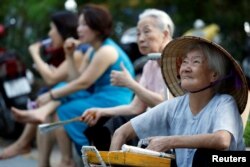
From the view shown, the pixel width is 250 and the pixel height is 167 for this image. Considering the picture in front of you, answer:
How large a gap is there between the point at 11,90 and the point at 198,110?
17.5 ft

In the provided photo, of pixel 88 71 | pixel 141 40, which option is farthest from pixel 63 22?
pixel 141 40

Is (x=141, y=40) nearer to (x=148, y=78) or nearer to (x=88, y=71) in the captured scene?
(x=148, y=78)

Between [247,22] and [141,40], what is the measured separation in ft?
20.4

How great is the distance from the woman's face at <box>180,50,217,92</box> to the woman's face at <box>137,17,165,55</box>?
1.68m

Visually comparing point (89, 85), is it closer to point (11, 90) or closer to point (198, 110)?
point (11, 90)

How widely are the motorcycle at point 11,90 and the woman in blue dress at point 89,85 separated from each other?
2009 mm

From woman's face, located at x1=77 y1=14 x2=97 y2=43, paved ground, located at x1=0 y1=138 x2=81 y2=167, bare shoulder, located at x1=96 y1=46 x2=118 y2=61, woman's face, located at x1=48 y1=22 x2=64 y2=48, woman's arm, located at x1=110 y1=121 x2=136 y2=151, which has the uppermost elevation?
woman's face, located at x1=77 y1=14 x2=97 y2=43

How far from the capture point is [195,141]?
4582mm

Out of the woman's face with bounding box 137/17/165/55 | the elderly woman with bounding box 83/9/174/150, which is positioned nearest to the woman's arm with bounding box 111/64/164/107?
the elderly woman with bounding box 83/9/174/150

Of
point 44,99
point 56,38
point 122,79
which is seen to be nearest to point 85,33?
point 44,99

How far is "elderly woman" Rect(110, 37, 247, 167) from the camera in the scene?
4.64m

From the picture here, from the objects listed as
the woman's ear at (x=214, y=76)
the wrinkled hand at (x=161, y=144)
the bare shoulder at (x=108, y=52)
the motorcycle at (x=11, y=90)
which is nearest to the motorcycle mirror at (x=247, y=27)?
the motorcycle at (x=11, y=90)

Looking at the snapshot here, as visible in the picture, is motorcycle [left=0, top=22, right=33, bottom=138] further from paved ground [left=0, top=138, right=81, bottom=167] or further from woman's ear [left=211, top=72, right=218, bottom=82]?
woman's ear [left=211, top=72, right=218, bottom=82]

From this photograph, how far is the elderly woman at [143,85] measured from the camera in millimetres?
6188
